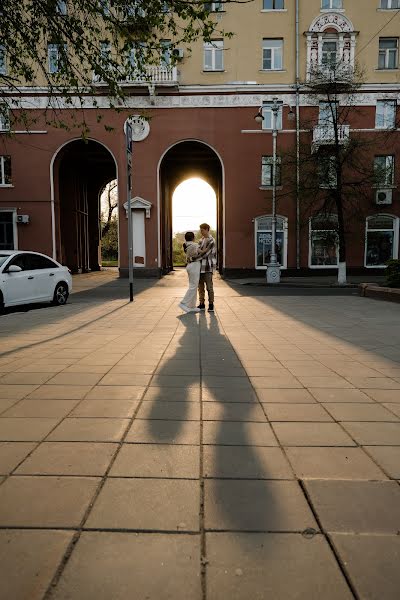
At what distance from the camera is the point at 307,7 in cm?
2514

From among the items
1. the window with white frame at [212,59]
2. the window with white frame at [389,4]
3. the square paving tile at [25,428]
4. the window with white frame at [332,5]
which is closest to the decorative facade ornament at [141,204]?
the window with white frame at [212,59]

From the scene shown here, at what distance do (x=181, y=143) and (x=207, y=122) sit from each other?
203 cm

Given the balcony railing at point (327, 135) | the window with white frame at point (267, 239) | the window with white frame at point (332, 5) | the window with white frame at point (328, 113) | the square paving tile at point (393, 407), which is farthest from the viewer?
the window with white frame at point (267, 239)

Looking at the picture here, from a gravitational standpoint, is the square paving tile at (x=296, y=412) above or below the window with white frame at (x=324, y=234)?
below

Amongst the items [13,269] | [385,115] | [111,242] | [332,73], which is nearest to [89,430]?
[13,269]

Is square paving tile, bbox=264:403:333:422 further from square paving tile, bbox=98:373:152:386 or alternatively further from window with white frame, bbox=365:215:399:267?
window with white frame, bbox=365:215:399:267

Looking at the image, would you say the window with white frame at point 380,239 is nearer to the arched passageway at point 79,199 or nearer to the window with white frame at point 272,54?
the window with white frame at point 272,54

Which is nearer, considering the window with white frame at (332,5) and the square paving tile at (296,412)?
the square paving tile at (296,412)

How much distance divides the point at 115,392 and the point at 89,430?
88cm

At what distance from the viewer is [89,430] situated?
9.48 ft

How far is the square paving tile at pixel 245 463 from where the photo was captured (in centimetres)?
229

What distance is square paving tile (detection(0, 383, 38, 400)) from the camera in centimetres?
366

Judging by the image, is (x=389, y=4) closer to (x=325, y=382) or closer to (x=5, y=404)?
(x=325, y=382)

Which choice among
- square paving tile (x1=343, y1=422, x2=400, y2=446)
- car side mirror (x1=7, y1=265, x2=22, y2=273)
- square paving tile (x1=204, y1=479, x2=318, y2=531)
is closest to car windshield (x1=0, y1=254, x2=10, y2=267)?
car side mirror (x1=7, y1=265, x2=22, y2=273)
